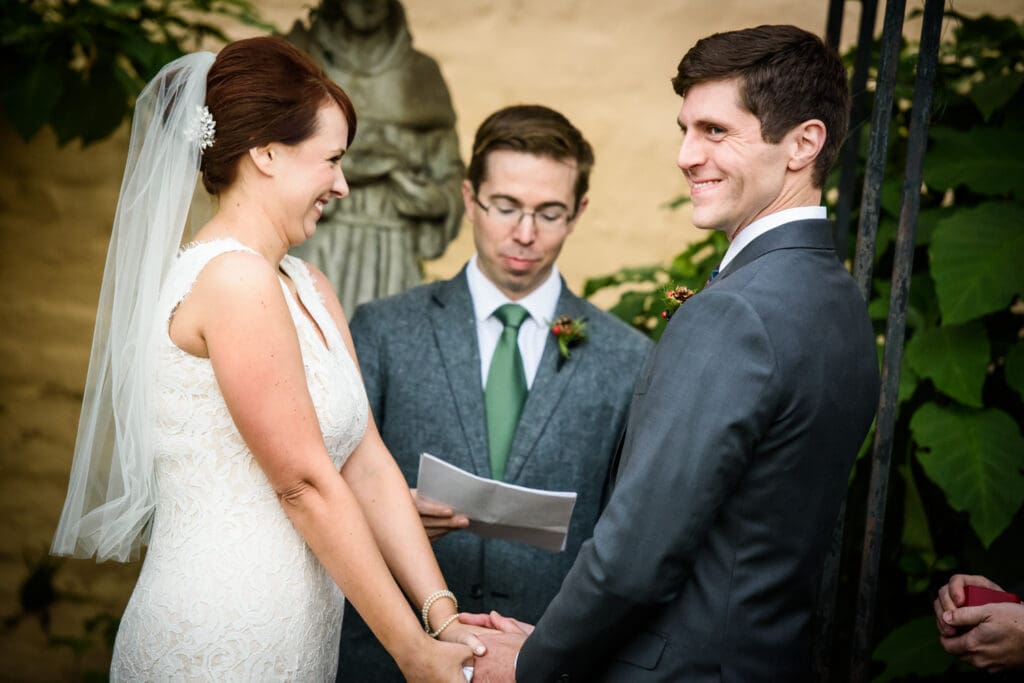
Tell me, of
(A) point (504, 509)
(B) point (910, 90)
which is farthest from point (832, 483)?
(B) point (910, 90)

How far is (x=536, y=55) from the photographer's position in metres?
4.70

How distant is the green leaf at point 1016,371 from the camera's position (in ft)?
8.71

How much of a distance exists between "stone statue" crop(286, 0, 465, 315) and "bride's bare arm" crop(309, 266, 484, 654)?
57.1 inches

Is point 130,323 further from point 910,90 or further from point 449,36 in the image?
point 449,36

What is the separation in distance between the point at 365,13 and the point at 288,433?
90.2 inches

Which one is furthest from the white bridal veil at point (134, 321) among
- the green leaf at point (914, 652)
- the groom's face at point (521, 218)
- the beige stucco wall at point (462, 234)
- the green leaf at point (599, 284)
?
the beige stucco wall at point (462, 234)

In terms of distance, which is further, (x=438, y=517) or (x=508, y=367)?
(x=508, y=367)

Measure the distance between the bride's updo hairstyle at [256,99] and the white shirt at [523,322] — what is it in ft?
2.74

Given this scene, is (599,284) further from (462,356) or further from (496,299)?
(462,356)

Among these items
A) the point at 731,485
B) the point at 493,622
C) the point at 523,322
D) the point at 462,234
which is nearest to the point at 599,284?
the point at 523,322

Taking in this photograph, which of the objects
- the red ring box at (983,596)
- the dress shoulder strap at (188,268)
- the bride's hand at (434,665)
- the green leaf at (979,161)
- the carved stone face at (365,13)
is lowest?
the bride's hand at (434,665)

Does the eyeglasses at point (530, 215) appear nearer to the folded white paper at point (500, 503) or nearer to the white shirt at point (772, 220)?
the folded white paper at point (500, 503)

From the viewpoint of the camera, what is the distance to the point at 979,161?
2.84 metres

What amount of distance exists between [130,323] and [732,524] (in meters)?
1.24
